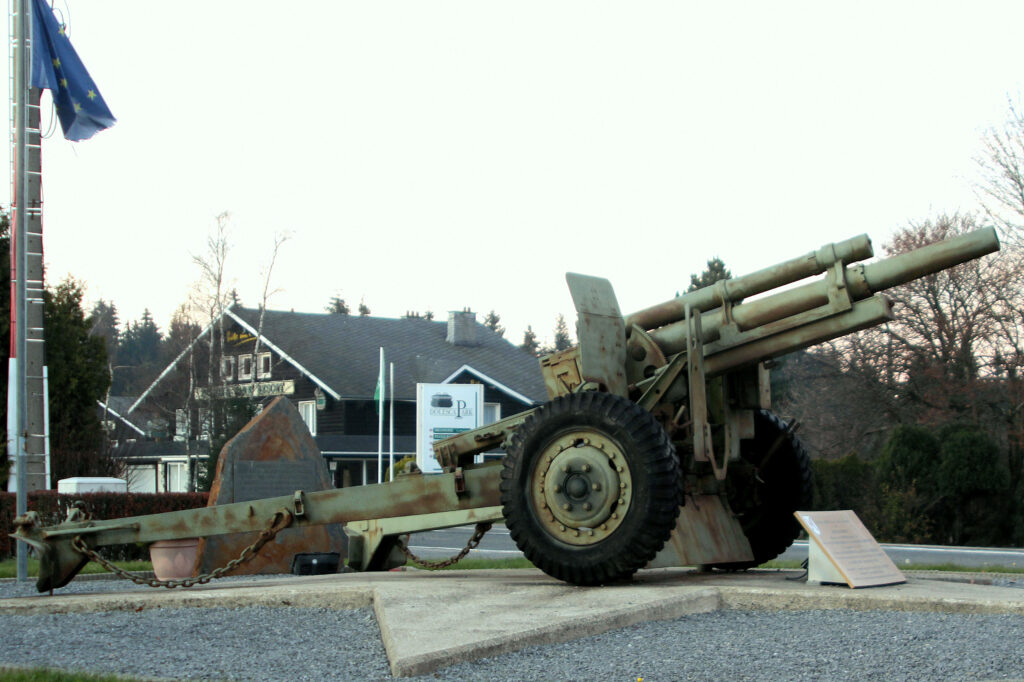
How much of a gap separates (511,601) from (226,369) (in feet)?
128

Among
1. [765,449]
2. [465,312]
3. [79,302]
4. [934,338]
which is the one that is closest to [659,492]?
[765,449]

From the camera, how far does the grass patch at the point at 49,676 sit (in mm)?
5309

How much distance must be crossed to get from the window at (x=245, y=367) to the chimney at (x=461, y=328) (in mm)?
8155

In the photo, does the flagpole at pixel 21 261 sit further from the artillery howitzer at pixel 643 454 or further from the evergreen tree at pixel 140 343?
the evergreen tree at pixel 140 343

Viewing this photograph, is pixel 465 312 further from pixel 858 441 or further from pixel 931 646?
pixel 931 646

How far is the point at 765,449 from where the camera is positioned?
31.7ft

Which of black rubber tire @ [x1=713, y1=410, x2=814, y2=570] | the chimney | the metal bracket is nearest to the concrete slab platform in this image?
black rubber tire @ [x1=713, y1=410, x2=814, y2=570]

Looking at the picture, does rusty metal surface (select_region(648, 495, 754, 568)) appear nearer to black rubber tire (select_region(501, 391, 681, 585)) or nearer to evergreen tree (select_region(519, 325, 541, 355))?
black rubber tire (select_region(501, 391, 681, 585))

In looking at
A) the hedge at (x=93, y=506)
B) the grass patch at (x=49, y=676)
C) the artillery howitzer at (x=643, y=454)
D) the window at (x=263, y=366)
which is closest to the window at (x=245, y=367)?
the window at (x=263, y=366)

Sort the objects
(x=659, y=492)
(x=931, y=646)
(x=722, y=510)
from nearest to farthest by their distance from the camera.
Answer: (x=931, y=646) → (x=659, y=492) → (x=722, y=510)

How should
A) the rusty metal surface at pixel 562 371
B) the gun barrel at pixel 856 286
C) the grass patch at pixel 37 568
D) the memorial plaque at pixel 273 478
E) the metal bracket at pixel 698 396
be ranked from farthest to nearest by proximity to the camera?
the grass patch at pixel 37 568 → the memorial plaque at pixel 273 478 → the rusty metal surface at pixel 562 371 → the metal bracket at pixel 698 396 → the gun barrel at pixel 856 286

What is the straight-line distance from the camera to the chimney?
49.6 m

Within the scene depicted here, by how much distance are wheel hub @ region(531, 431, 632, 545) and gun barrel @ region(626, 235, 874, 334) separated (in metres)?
1.32

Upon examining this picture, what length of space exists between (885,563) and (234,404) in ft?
93.5
